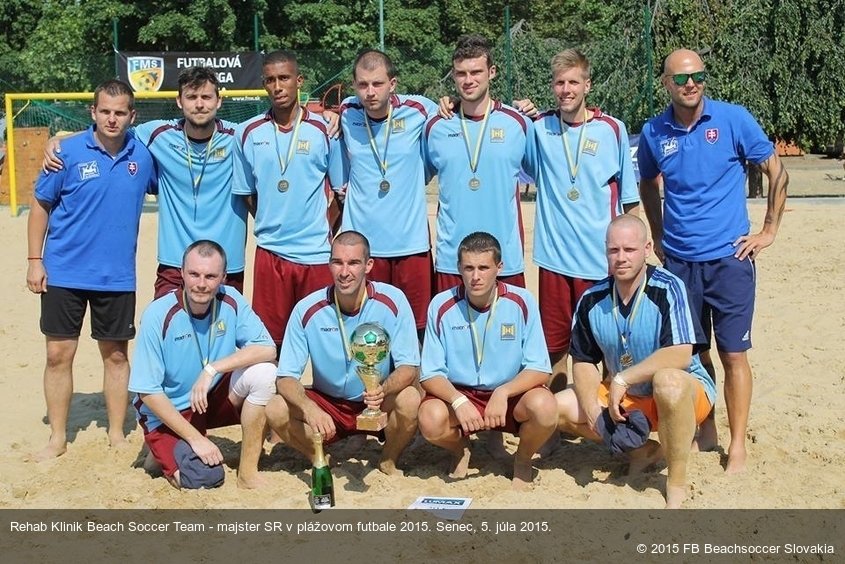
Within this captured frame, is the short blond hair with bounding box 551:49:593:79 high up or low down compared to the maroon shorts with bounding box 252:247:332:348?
up

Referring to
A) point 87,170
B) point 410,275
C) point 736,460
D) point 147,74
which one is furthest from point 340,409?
point 147,74

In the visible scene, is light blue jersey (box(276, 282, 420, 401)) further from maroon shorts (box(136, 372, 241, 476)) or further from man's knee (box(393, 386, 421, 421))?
maroon shorts (box(136, 372, 241, 476))

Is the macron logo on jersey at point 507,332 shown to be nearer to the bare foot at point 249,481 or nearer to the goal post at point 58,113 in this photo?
the bare foot at point 249,481

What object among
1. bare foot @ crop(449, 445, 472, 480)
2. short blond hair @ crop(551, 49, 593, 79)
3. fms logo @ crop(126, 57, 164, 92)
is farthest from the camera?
fms logo @ crop(126, 57, 164, 92)

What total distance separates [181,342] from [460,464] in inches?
59.8

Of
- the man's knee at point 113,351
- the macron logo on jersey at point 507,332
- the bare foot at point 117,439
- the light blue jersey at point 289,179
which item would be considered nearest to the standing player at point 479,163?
the macron logo on jersey at point 507,332

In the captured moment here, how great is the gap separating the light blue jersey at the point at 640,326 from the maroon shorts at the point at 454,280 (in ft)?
1.82

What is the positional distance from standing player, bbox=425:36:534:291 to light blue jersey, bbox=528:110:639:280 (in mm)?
145

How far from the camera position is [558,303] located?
18.4ft

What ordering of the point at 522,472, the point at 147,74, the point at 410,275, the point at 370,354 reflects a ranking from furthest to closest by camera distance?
1. the point at 147,74
2. the point at 410,275
3. the point at 522,472
4. the point at 370,354

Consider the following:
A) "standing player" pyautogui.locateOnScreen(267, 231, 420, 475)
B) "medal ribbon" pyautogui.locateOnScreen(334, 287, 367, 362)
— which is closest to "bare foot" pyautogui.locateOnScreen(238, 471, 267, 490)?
"standing player" pyautogui.locateOnScreen(267, 231, 420, 475)

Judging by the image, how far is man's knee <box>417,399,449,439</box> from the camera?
197 inches

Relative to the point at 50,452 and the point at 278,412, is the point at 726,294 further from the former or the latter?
the point at 50,452

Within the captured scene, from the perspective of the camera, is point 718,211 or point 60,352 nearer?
point 718,211
